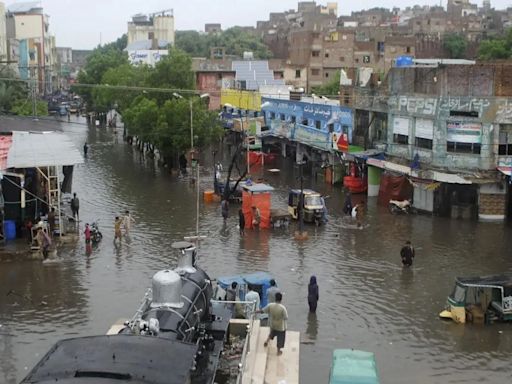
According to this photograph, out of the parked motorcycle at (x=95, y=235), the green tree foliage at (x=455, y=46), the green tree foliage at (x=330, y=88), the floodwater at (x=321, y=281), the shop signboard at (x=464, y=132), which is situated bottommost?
the floodwater at (x=321, y=281)

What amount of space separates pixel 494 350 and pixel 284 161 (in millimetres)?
36827

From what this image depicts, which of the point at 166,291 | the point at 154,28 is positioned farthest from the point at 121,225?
the point at 154,28

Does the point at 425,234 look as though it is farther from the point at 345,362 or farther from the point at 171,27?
the point at 171,27

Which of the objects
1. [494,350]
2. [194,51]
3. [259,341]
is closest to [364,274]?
[494,350]

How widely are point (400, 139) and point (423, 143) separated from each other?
6.93 ft

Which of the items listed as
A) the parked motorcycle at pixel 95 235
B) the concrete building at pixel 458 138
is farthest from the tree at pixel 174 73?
the parked motorcycle at pixel 95 235

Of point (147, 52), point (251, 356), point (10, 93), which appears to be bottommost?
point (251, 356)

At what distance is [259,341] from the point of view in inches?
596

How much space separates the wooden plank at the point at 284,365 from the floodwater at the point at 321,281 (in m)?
0.99

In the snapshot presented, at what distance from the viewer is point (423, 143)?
34.9 meters

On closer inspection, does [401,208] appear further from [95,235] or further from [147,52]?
[147,52]

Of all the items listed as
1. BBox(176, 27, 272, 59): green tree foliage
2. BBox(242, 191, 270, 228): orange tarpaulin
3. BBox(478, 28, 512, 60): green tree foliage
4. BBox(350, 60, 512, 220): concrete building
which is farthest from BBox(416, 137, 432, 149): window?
BBox(176, 27, 272, 59): green tree foliage

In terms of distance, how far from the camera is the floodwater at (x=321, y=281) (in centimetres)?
1694

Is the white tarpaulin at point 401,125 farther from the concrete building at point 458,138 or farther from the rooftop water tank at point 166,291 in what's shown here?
the rooftop water tank at point 166,291
